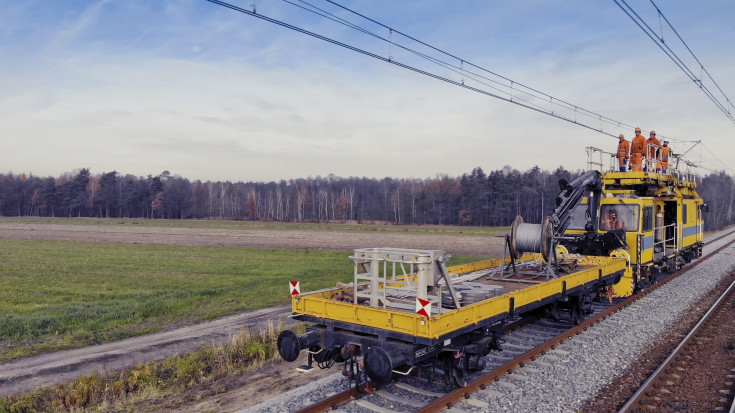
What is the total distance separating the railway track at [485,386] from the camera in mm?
6691

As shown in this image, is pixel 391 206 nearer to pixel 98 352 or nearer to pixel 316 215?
pixel 316 215

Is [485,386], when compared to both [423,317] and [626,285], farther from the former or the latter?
[626,285]

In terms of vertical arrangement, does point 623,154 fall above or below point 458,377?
above

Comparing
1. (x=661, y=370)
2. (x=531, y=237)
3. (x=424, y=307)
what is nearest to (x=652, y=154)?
(x=531, y=237)

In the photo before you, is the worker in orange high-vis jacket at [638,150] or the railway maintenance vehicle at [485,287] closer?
the railway maintenance vehicle at [485,287]

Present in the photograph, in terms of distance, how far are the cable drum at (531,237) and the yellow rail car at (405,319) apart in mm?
1476

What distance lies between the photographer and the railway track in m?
6.69

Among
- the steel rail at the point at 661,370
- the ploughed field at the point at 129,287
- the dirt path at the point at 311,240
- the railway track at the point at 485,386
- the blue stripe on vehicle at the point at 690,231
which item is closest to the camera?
the railway track at the point at 485,386

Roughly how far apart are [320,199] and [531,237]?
110684 mm

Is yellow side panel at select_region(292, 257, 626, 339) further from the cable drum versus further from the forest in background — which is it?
the forest in background

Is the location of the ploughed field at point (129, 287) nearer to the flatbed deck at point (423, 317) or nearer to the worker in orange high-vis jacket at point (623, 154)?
the flatbed deck at point (423, 317)

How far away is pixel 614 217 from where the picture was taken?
49.6ft

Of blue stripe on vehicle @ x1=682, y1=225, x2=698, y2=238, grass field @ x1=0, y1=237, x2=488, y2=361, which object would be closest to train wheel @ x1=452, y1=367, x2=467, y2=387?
grass field @ x1=0, y1=237, x2=488, y2=361

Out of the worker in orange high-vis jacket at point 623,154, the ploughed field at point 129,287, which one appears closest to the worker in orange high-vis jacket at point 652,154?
the worker in orange high-vis jacket at point 623,154
